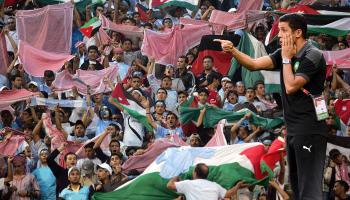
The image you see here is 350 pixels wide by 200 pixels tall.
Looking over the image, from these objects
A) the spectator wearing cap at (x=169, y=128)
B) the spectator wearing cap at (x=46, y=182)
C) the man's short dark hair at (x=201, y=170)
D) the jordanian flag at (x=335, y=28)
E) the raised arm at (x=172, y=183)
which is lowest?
the spectator wearing cap at (x=46, y=182)

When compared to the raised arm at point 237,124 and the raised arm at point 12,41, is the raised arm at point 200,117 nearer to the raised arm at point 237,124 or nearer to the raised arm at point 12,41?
the raised arm at point 237,124

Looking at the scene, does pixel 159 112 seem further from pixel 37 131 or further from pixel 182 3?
pixel 182 3

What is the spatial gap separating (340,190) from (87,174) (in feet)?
11.8

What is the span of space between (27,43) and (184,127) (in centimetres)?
495

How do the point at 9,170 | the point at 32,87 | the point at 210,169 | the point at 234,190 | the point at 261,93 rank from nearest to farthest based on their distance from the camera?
the point at 234,190
the point at 210,169
the point at 9,170
the point at 261,93
the point at 32,87

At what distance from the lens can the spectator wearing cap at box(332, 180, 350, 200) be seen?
14.2 m

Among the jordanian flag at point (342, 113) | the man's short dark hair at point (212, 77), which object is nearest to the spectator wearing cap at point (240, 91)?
the man's short dark hair at point (212, 77)

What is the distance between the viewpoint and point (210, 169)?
1298cm

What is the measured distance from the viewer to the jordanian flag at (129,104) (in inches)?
627

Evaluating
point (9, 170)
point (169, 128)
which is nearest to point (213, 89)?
point (169, 128)

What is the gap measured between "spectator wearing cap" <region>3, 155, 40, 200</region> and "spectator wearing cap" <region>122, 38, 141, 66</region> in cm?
533

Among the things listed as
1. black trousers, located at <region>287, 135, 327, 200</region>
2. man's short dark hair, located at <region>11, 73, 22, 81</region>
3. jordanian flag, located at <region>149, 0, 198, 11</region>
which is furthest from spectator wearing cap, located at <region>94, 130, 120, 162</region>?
black trousers, located at <region>287, 135, 327, 200</region>

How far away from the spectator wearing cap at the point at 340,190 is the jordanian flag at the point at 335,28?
558cm

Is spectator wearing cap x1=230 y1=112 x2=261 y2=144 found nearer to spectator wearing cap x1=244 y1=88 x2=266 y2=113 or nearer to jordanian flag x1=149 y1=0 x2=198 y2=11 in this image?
spectator wearing cap x1=244 y1=88 x2=266 y2=113
